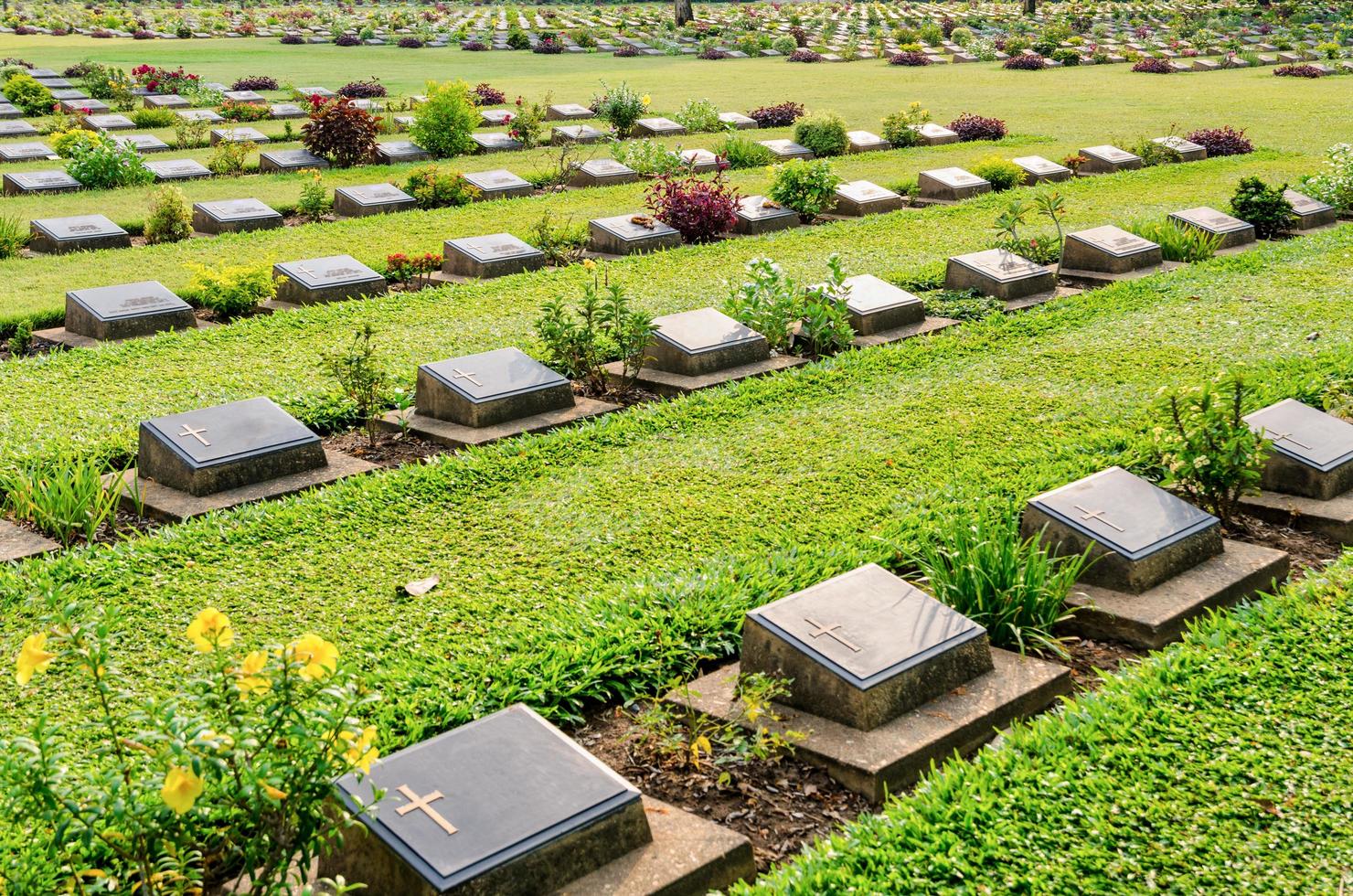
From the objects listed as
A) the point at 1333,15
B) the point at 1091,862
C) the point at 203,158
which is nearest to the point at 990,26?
the point at 1333,15

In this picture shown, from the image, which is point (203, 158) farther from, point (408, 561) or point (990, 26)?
point (990, 26)

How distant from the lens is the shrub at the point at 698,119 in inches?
741

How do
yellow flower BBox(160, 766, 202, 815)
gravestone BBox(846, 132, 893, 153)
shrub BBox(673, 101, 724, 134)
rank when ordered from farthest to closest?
shrub BBox(673, 101, 724, 134) → gravestone BBox(846, 132, 893, 153) → yellow flower BBox(160, 766, 202, 815)

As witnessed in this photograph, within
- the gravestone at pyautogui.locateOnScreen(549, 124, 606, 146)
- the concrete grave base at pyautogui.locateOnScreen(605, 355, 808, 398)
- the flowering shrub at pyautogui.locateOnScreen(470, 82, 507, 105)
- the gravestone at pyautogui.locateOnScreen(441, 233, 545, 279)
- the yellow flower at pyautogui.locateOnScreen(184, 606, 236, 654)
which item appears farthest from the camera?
the flowering shrub at pyautogui.locateOnScreen(470, 82, 507, 105)

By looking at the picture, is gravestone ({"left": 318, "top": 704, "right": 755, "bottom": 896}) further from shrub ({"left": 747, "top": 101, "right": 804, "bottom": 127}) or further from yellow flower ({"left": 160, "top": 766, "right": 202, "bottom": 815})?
shrub ({"left": 747, "top": 101, "right": 804, "bottom": 127})

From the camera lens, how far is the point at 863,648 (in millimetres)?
4137

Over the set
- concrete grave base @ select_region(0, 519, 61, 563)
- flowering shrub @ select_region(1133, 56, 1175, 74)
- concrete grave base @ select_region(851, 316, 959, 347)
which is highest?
flowering shrub @ select_region(1133, 56, 1175, 74)

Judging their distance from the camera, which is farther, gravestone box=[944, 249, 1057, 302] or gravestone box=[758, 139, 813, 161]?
gravestone box=[758, 139, 813, 161]

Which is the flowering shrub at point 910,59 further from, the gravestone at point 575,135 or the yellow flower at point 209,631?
the yellow flower at point 209,631

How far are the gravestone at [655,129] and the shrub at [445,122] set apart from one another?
3193mm

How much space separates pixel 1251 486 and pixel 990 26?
1572 inches

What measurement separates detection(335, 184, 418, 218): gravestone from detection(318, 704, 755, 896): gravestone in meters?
10.1

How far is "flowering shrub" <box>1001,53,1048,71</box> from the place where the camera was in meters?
31.0

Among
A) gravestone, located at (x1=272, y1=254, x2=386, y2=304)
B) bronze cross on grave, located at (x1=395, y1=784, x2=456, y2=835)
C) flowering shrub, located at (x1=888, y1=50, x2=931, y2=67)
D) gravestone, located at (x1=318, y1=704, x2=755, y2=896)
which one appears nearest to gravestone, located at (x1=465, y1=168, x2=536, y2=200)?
gravestone, located at (x1=272, y1=254, x2=386, y2=304)
